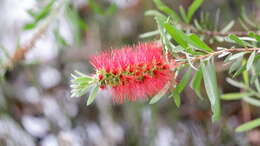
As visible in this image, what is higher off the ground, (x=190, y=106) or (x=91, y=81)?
(x=91, y=81)

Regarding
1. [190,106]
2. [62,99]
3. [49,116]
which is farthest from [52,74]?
[190,106]

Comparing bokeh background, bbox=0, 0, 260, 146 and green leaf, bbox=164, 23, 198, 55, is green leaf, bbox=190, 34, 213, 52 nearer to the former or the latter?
green leaf, bbox=164, 23, 198, 55

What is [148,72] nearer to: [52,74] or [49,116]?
[49,116]

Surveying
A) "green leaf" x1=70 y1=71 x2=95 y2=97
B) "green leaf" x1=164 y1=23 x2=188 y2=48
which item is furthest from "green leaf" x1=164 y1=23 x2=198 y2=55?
"green leaf" x1=70 y1=71 x2=95 y2=97

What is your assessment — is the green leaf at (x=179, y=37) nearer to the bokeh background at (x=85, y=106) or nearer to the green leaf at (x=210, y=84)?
the green leaf at (x=210, y=84)

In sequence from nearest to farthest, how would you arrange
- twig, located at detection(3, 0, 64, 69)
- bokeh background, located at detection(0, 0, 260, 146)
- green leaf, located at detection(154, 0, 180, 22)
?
green leaf, located at detection(154, 0, 180, 22), twig, located at detection(3, 0, 64, 69), bokeh background, located at detection(0, 0, 260, 146)

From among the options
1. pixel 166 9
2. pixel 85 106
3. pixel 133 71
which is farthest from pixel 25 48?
pixel 85 106
